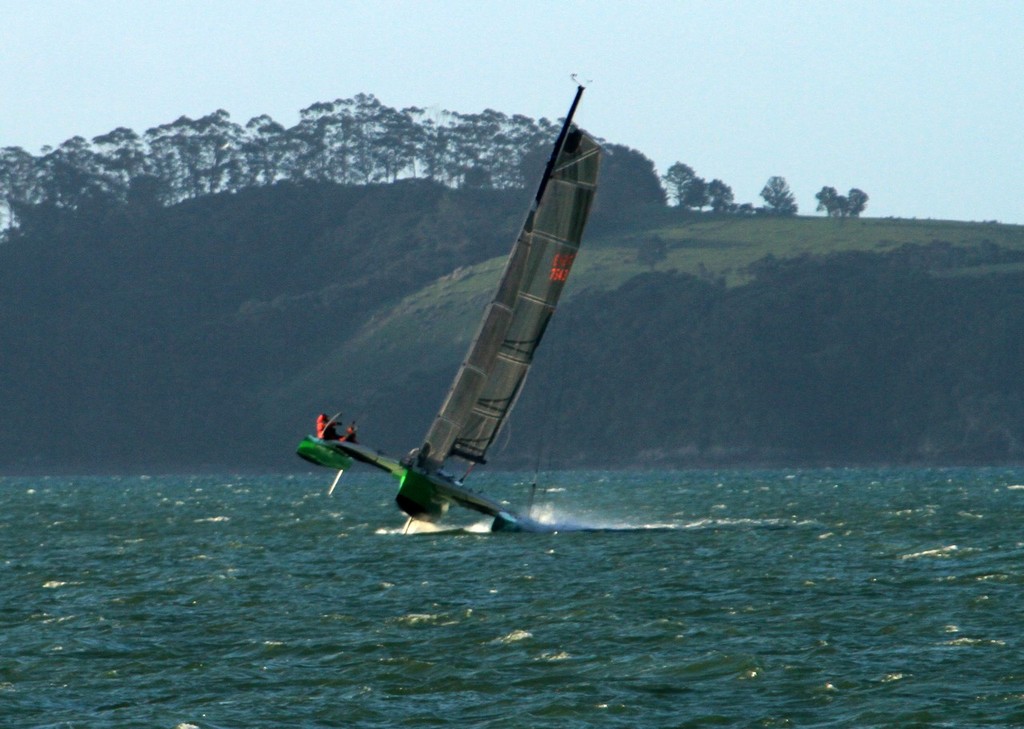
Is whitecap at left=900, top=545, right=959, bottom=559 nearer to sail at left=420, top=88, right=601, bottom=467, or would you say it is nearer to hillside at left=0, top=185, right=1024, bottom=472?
sail at left=420, top=88, right=601, bottom=467

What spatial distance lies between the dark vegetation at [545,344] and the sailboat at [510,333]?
109 metres

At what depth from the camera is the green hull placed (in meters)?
40.3

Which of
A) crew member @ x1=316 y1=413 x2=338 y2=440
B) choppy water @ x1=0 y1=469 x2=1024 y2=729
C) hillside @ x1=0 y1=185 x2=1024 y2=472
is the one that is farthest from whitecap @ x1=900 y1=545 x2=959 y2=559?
hillside @ x1=0 y1=185 x2=1024 y2=472

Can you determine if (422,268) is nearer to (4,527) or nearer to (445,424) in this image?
(4,527)

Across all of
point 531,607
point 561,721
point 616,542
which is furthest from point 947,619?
point 616,542

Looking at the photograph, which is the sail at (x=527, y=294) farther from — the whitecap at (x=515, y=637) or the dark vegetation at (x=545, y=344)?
the dark vegetation at (x=545, y=344)

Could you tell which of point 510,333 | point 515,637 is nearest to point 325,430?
point 510,333

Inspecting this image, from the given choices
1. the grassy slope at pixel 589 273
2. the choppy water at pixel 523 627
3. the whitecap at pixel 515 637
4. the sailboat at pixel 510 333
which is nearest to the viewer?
the choppy water at pixel 523 627

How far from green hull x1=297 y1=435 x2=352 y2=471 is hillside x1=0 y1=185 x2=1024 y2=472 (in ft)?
355

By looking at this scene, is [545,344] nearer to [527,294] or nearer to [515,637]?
[527,294]

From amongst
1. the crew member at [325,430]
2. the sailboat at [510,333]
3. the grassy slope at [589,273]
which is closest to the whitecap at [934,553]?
the sailboat at [510,333]

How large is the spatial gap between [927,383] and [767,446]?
1634 centimetres

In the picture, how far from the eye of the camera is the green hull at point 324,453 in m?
40.3

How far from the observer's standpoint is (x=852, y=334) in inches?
6319
